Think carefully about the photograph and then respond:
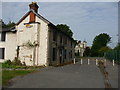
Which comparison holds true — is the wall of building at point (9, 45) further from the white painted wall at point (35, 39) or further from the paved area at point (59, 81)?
the paved area at point (59, 81)

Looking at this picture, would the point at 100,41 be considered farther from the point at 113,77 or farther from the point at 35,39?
the point at 113,77

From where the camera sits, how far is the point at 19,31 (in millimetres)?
22203

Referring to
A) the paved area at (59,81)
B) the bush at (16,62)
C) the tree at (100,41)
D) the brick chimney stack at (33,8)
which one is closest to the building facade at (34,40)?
the brick chimney stack at (33,8)

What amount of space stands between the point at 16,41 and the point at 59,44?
6304 mm

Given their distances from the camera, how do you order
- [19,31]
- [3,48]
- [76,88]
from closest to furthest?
[76,88]
[19,31]
[3,48]

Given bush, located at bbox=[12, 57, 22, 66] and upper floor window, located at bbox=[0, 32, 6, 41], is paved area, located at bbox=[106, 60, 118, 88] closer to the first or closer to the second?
bush, located at bbox=[12, 57, 22, 66]

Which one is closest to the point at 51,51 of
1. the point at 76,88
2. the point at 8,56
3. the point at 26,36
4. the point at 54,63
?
the point at 54,63

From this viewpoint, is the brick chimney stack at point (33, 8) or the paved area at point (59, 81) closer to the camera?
the paved area at point (59, 81)

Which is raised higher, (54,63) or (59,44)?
(59,44)

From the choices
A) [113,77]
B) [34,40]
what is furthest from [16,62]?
[113,77]

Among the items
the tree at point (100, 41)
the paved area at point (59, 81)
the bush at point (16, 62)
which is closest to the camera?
the paved area at point (59, 81)

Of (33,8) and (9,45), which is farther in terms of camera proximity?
(9,45)

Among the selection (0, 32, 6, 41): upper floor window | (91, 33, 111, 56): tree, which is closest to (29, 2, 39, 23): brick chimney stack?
(0, 32, 6, 41): upper floor window

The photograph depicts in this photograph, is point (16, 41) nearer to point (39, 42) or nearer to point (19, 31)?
point (19, 31)
